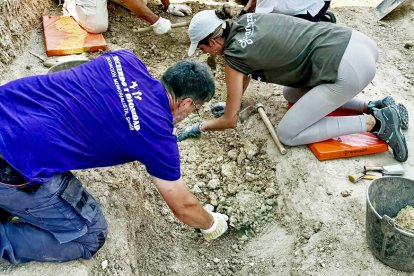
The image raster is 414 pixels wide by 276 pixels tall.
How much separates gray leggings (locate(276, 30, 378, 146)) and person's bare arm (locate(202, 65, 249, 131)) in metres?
0.38

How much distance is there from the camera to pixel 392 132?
3566 mm

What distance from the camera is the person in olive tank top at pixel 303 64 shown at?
339 centimetres

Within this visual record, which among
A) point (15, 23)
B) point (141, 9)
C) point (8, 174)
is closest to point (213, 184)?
point (8, 174)

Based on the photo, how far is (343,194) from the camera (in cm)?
330

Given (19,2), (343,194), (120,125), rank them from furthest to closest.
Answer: (19,2)
(343,194)
(120,125)

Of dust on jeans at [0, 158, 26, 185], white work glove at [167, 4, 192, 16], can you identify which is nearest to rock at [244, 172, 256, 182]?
dust on jeans at [0, 158, 26, 185]

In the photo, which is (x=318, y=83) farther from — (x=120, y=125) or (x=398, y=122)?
(x=120, y=125)

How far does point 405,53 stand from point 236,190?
270cm

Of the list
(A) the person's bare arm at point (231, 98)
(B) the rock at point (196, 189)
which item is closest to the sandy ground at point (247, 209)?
(B) the rock at point (196, 189)

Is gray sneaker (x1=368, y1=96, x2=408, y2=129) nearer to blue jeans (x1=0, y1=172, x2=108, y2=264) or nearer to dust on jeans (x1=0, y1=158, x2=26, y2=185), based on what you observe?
blue jeans (x1=0, y1=172, x2=108, y2=264)

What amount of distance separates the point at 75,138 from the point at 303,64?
1.83m

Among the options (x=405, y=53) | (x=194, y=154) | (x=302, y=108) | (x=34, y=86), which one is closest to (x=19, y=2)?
(x=194, y=154)

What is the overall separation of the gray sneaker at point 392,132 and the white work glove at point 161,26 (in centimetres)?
239

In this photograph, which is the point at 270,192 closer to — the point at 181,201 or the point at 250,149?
the point at 250,149
